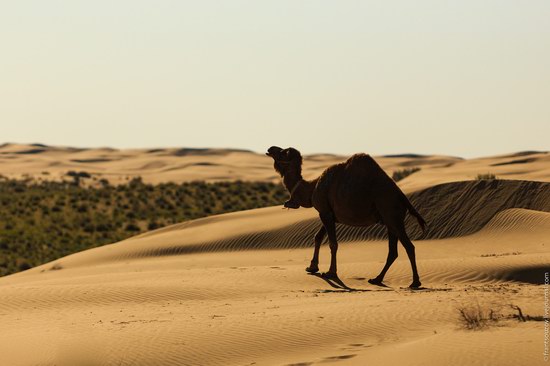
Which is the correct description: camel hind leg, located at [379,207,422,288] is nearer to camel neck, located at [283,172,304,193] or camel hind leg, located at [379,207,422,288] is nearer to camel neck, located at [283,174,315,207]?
camel neck, located at [283,174,315,207]

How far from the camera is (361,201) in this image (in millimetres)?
17766

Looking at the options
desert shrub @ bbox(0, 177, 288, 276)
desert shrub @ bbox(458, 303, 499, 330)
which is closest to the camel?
desert shrub @ bbox(458, 303, 499, 330)

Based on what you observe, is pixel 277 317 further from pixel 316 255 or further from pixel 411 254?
pixel 316 255

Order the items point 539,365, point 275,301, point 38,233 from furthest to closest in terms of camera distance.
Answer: point 38,233, point 275,301, point 539,365

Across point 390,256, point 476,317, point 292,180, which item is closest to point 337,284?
point 390,256

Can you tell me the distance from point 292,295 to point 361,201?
7.22 ft

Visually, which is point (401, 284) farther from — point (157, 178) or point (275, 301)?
point (157, 178)

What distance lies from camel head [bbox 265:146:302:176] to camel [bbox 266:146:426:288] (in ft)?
1.23

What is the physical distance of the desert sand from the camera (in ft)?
39.3

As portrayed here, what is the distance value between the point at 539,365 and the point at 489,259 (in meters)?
10.6

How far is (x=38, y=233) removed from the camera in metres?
38.5

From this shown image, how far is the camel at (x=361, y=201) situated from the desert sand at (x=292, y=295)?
0.80 metres

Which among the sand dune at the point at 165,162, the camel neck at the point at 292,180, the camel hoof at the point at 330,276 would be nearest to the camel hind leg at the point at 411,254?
the camel hoof at the point at 330,276

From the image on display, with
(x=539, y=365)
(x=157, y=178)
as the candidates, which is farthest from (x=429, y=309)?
(x=157, y=178)
